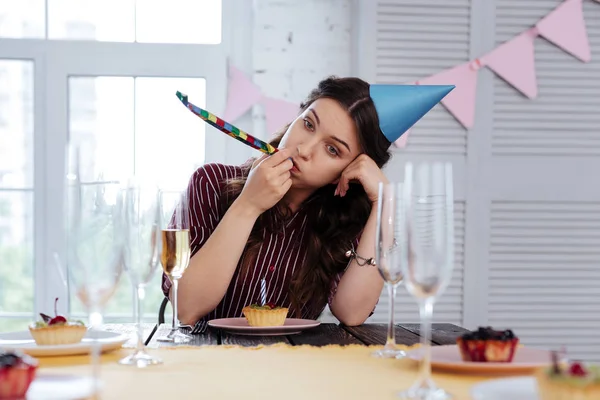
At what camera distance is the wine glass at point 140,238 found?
39.3 inches

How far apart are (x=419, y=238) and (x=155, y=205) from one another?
411 millimetres

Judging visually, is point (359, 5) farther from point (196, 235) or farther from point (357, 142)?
point (196, 235)

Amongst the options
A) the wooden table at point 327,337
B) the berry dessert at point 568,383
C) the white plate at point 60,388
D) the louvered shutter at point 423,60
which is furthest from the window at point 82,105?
the berry dessert at point 568,383

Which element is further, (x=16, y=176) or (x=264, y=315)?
(x=16, y=176)

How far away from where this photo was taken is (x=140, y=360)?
3.55ft

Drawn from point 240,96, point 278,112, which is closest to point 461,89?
point 278,112

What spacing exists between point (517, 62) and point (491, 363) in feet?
7.16

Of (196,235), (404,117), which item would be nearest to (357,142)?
(404,117)

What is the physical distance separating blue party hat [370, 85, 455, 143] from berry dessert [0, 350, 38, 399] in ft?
4.09

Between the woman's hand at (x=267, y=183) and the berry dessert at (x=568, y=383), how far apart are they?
1.10m

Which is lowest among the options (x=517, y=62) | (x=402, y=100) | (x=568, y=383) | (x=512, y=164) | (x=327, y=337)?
(x=327, y=337)

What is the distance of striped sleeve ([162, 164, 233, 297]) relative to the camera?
1.89 meters

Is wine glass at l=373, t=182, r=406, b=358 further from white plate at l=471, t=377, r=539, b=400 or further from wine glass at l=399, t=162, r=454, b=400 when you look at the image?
Answer: white plate at l=471, t=377, r=539, b=400

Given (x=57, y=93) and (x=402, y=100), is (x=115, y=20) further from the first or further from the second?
(x=402, y=100)
